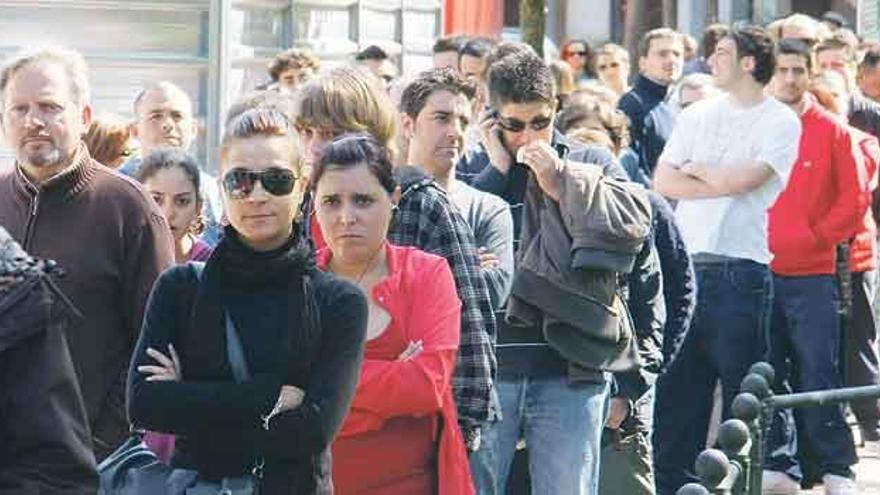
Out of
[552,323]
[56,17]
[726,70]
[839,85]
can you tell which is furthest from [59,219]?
[839,85]

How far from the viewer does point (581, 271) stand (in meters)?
8.07

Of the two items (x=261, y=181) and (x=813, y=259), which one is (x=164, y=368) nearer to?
(x=261, y=181)

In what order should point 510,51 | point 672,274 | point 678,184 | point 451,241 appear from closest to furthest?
1. point 451,241
2. point 510,51
3. point 672,274
4. point 678,184

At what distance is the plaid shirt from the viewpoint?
6.93m

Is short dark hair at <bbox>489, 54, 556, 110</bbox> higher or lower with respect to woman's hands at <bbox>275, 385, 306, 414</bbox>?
higher

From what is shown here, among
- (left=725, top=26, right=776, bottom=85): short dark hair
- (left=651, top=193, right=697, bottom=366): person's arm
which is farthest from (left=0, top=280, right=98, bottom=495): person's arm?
(left=725, top=26, right=776, bottom=85): short dark hair

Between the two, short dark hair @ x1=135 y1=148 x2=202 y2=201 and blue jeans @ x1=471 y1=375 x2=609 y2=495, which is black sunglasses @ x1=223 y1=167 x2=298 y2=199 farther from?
short dark hair @ x1=135 y1=148 x2=202 y2=201

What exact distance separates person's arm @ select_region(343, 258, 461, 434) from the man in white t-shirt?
4.78 meters

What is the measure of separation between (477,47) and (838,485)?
3.38m

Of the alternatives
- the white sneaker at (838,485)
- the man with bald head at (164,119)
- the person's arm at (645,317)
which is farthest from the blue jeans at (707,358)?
the person's arm at (645,317)

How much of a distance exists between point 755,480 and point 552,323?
811 millimetres

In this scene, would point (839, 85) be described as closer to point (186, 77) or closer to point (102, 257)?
point (186, 77)

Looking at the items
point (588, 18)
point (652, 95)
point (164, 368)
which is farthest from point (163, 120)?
point (588, 18)

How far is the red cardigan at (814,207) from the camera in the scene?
12.0m
